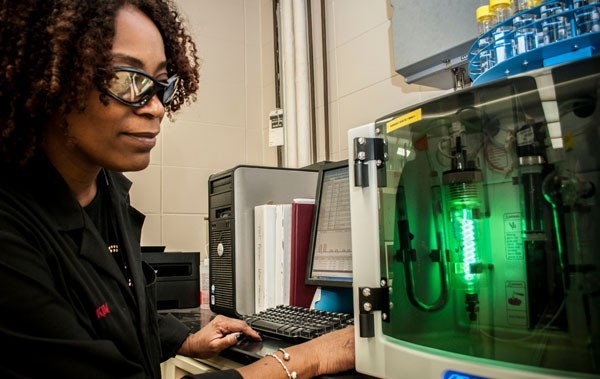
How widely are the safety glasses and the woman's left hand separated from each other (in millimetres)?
599

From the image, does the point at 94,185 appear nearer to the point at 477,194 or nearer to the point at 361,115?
the point at 477,194

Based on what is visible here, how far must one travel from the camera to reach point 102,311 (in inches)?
35.9

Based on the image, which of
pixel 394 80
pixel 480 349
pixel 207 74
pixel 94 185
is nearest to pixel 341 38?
pixel 394 80

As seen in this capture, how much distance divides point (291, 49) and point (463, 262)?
1.84m

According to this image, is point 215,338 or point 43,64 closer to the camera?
point 43,64

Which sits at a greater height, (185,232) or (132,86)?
(132,86)

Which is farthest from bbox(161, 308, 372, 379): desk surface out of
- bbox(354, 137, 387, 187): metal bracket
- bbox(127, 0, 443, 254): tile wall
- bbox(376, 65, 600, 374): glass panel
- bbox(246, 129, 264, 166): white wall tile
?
bbox(246, 129, 264, 166): white wall tile

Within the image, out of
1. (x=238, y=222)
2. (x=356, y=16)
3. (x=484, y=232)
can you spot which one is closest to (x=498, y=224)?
(x=484, y=232)

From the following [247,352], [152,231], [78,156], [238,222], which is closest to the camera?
[78,156]

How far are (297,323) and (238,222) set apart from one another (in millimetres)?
507

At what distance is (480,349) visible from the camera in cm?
75

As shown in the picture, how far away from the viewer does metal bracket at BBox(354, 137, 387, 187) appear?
0.94 m

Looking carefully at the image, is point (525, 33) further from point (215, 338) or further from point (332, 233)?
point (215, 338)

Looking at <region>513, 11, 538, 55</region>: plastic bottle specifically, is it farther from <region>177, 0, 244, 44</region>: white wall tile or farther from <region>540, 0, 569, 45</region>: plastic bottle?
<region>177, 0, 244, 44</region>: white wall tile
